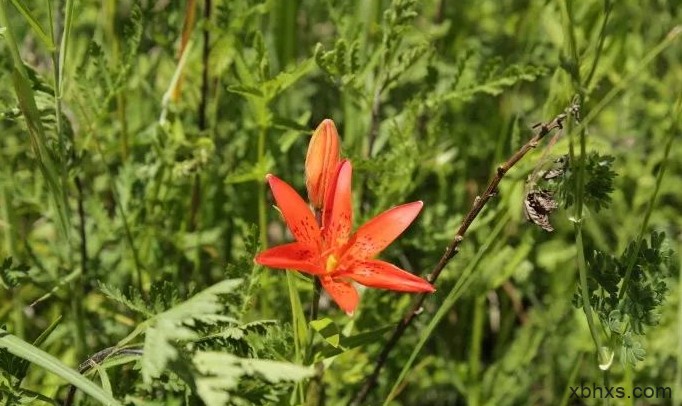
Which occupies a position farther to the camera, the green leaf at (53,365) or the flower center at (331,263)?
the flower center at (331,263)

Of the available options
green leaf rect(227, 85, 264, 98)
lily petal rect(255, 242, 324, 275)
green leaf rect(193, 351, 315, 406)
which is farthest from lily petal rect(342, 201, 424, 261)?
green leaf rect(227, 85, 264, 98)

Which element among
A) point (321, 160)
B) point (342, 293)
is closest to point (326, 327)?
point (342, 293)

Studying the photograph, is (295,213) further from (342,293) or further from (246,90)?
(246,90)

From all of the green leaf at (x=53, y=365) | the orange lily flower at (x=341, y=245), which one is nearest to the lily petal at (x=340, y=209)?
the orange lily flower at (x=341, y=245)

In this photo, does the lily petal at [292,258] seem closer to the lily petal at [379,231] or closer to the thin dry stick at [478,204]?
the lily petal at [379,231]

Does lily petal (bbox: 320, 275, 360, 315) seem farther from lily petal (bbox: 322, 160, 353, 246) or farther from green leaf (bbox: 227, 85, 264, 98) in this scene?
green leaf (bbox: 227, 85, 264, 98)

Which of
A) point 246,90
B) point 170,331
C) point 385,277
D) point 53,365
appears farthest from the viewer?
point 246,90
